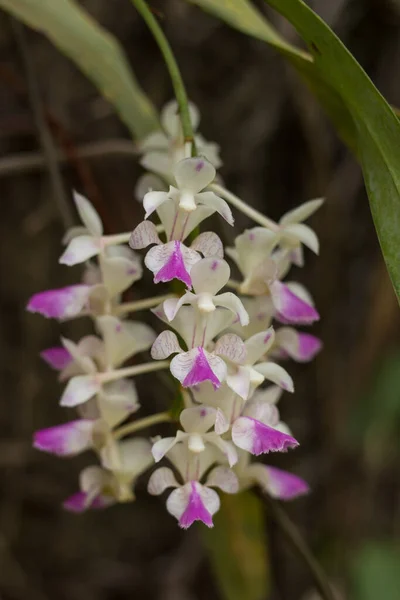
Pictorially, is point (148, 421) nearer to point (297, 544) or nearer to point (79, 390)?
point (79, 390)

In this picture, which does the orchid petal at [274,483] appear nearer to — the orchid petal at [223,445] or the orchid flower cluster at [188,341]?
the orchid flower cluster at [188,341]

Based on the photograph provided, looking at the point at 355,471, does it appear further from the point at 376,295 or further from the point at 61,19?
the point at 61,19

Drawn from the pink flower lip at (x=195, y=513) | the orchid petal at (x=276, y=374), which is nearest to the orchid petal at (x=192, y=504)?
the pink flower lip at (x=195, y=513)

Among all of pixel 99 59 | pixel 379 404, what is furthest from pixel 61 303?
pixel 379 404

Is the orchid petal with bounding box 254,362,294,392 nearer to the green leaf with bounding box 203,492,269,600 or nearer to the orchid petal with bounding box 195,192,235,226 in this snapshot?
the orchid petal with bounding box 195,192,235,226

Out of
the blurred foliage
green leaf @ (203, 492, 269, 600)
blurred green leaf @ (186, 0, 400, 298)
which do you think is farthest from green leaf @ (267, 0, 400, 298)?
the blurred foliage
